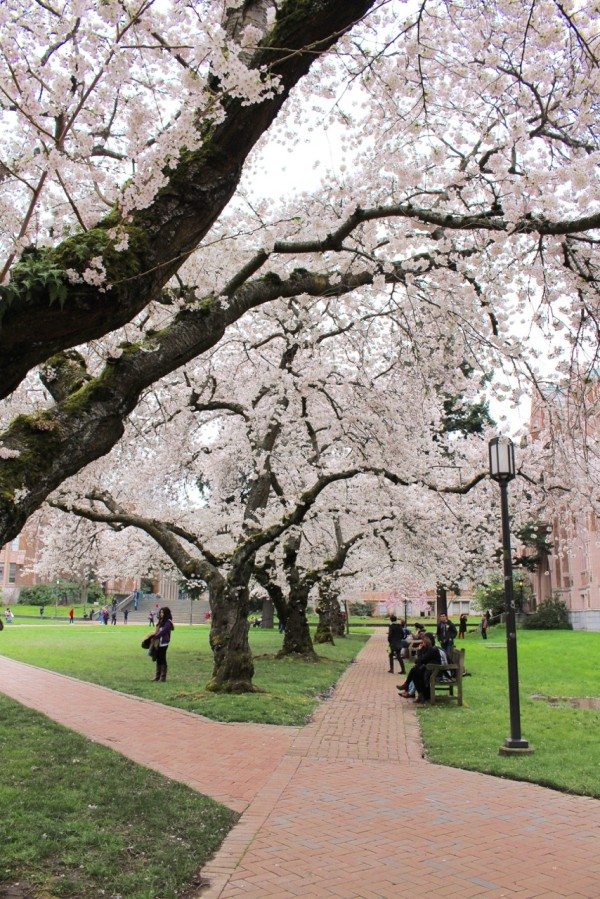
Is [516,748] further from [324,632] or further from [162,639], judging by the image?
[324,632]

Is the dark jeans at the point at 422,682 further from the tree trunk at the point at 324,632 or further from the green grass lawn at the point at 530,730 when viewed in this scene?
the tree trunk at the point at 324,632

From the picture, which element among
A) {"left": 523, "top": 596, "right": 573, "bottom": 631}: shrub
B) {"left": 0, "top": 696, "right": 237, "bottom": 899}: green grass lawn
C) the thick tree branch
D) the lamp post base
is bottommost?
{"left": 523, "top": 596, "right": 573, "bottom": 631}: shrub

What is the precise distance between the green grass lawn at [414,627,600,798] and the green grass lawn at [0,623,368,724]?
223 cm

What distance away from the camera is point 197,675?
1616cm

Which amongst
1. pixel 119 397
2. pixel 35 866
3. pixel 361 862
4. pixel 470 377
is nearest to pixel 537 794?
pixel 361 862

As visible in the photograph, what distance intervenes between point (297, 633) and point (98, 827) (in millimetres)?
16131

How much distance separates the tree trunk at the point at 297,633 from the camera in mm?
20641

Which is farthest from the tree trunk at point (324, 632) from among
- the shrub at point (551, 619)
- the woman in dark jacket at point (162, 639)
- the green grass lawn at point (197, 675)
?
the shrub at point (551, 619)

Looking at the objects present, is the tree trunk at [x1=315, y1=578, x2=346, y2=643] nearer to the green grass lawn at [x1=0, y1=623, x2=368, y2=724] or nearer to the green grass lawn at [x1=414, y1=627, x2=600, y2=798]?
the green grass lawn at [x1=0, y1=623, x2=368, y2=724]

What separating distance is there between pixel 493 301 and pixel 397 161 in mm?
2322

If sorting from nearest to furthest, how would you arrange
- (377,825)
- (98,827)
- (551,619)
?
1. (98,827)
2. (377,825)
3. (551,619)

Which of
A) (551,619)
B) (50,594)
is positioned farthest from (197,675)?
(50,594)

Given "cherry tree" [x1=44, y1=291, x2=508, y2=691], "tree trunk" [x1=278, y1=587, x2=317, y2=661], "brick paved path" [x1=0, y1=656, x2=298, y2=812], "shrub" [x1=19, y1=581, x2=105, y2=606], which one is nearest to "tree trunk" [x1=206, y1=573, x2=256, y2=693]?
"cherry tree" [x1=44, y1=291, x2=508, y2=691]

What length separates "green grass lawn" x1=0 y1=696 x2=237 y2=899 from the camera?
4188 mm
